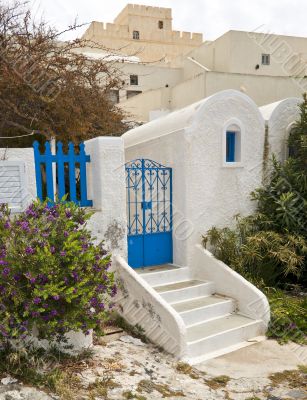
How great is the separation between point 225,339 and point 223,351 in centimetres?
20

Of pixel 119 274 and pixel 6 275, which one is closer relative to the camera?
pixel 6 275

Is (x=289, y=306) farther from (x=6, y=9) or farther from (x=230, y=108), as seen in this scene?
(x=6, y=9)

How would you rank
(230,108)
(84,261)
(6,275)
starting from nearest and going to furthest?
(6,275) < (84,261) < (230,108)

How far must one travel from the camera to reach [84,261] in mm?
4379

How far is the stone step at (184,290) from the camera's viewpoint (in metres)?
6.31

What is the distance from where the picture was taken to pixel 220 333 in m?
5.65

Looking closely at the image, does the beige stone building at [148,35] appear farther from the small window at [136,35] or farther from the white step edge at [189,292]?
the white step edge at [189,292]

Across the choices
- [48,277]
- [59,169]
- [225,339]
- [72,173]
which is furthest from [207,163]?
[48,277]

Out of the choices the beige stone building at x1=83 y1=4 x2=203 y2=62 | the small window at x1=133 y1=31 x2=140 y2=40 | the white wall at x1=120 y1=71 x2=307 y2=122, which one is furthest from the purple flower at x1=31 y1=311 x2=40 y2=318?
the small window at x1=133 y1=31 x2=140 y2=40

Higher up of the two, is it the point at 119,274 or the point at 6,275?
the point at 6,275

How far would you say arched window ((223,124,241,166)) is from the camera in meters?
7.57

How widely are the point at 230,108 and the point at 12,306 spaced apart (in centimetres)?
580

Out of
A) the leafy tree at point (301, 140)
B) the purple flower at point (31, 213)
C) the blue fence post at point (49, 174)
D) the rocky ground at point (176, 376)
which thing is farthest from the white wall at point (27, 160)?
the leafy tree at point (301, 140)

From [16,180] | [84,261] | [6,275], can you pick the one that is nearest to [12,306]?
[6,275]
